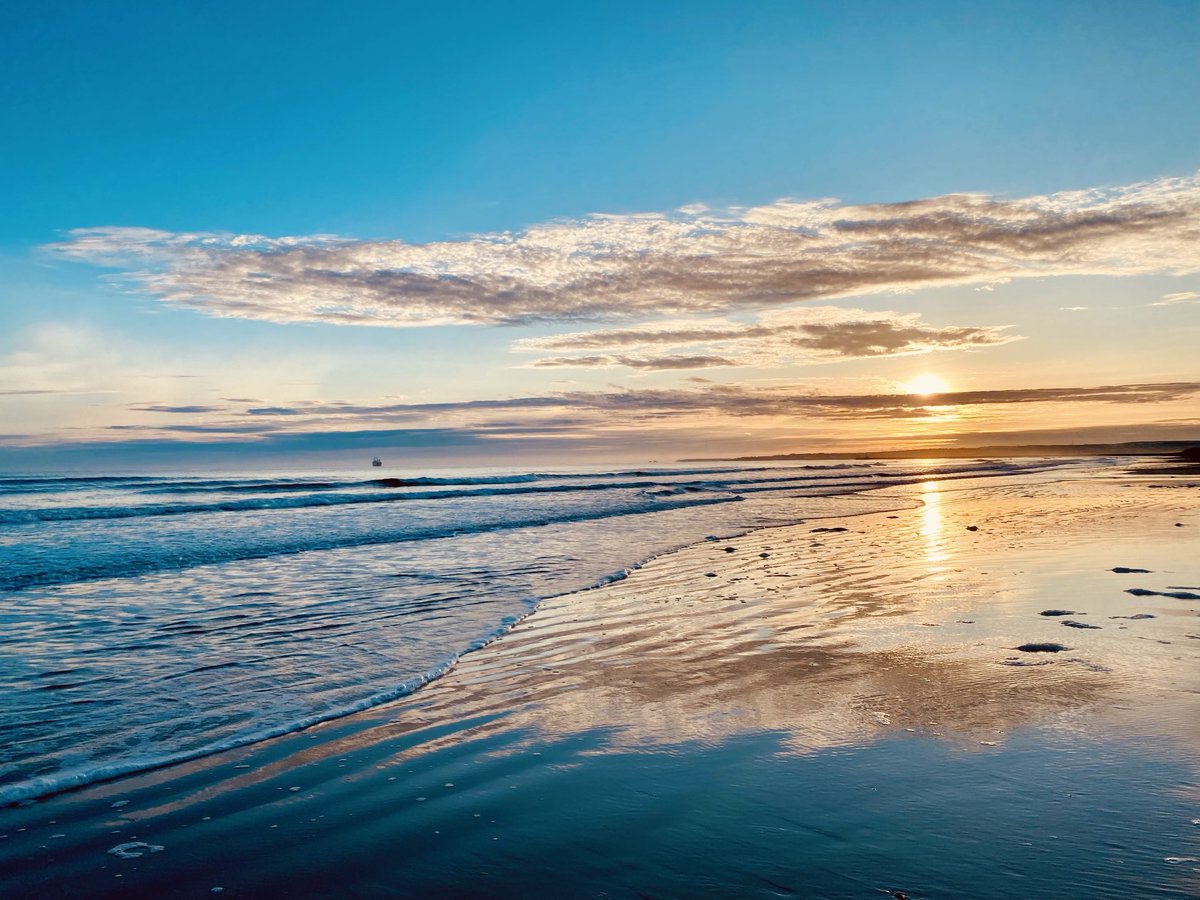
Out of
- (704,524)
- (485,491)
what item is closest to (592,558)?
(704,524)

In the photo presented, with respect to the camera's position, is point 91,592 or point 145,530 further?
point 145,530

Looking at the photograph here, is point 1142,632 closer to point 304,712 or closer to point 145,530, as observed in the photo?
point 304,712

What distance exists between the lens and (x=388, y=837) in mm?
3975

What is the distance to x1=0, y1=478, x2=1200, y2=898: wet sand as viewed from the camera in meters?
3.51

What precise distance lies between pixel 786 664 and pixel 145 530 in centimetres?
2268

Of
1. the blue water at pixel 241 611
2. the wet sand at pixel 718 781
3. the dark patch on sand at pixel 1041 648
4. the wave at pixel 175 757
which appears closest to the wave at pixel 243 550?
the blue water at pixel 241 611

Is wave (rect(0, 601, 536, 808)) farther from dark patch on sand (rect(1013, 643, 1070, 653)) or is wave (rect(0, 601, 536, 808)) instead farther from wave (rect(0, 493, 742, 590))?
wave (rect(0, 493, 742, 590))

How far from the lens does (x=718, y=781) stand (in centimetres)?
455

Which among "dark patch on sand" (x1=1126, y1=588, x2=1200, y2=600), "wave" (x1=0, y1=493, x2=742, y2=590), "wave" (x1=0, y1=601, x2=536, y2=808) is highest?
"dark patch on sand" (x1=1126, y1=588, x2=1200, y2=600)

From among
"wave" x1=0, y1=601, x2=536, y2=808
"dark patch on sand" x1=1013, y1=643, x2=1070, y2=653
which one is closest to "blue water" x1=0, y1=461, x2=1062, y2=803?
"wave" x1=0, y1=601, x2=536, y2=808

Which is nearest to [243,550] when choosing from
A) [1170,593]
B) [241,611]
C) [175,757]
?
[241,611]

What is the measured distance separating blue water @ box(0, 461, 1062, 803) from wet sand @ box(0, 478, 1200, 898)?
71 cm

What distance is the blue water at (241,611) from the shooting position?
19.7ft

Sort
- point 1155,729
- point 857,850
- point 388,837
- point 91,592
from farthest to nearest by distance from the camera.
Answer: point 91,592
point 1155,729
point 388,837
point 857,850
